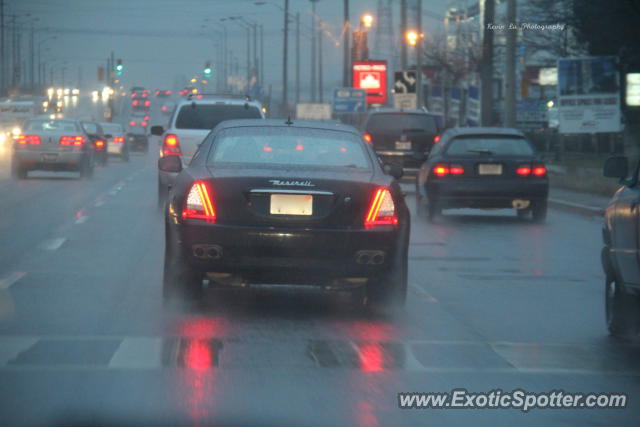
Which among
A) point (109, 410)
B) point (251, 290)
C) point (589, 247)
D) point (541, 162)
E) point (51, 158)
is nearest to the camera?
point (109, 410)

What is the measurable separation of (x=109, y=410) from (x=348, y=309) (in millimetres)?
4466

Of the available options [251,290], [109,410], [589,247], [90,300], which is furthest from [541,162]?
[109,410]

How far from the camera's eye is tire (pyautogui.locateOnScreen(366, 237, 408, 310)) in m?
10.5

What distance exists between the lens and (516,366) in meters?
8.55

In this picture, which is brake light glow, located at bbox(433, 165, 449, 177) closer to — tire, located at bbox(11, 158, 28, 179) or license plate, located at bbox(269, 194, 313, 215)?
license plate, located at bbox(269, 194, 313, 215)

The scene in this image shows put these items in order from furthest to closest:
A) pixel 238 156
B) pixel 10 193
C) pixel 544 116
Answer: pixel 544 116
pixel 10 193
pixel 238 156

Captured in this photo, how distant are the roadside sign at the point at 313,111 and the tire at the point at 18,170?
36.8 metres

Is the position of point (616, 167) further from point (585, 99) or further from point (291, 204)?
point (585, 99)

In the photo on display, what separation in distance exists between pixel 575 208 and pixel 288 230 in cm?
1586

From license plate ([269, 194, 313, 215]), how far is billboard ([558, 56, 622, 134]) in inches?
779

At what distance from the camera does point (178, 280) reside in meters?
10.6

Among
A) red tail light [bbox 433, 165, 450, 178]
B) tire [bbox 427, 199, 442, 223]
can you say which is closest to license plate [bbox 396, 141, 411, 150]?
tire [bbox 427, 199, 442, 223]

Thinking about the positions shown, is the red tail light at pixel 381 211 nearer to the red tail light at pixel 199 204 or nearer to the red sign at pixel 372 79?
the red tail light at pixel 199 204

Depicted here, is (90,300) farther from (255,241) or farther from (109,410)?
(109,410)
